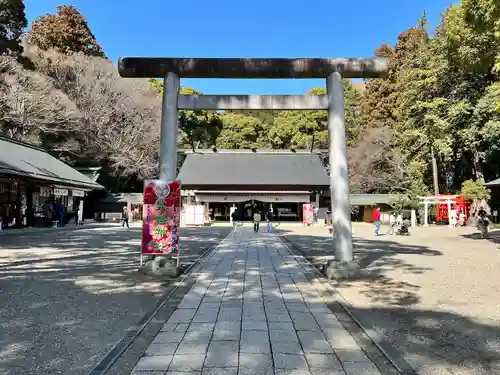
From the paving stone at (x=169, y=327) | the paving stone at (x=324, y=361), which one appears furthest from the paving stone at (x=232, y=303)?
the paving stone at (x=324, y=361)

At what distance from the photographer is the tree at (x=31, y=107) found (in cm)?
2200

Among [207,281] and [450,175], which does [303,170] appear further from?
[207,281]

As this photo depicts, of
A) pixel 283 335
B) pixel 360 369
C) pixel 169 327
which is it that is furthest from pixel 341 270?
pixel 360 369

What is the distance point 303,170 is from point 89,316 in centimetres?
2821

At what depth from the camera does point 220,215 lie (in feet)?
108

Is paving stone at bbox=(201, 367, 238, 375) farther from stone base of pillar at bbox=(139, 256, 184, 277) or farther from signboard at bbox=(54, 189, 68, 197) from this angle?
signboard at bbox=(54, 189, 68, 197)

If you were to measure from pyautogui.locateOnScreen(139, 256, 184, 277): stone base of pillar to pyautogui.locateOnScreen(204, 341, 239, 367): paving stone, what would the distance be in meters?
3.52

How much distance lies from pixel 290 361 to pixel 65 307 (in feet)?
10.2

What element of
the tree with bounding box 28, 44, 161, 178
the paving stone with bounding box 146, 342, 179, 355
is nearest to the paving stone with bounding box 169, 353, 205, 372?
the paving stone with bounding box 146, 342, 179, 355

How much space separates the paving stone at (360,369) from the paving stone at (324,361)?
7 centimetres

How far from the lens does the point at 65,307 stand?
4684 mm

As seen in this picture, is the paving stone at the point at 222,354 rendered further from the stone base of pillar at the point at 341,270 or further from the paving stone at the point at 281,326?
the stone base of pillar at the point at 341,270

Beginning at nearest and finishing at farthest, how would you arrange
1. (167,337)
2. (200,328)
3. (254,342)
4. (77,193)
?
(254,342) → (167,337) → (200,328) → (77,193)

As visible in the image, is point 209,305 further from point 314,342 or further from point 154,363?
point 154,363
